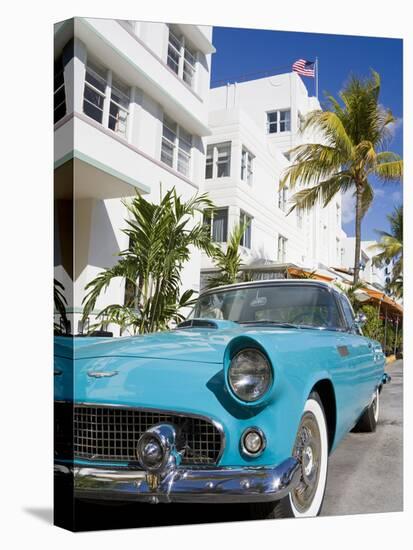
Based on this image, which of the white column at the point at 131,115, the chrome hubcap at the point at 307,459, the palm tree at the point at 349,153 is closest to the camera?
the chrome hubcap at the point at 307,459

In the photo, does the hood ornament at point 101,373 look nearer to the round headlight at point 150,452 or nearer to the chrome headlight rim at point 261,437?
the round headlight at point 150,452

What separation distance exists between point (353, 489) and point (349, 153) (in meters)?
2.49

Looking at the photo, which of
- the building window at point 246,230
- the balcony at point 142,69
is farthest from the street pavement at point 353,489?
the balcony at point 142,69

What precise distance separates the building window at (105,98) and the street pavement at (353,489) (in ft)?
6.51

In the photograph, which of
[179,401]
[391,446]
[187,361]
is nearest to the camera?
[179,401]

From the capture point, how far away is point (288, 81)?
3.96 meters

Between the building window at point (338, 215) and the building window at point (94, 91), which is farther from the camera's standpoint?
the building window at point (338, 215)

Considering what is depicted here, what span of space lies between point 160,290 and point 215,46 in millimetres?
1586

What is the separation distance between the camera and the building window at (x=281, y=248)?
3807 millimetres

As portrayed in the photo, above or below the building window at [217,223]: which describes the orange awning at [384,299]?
below

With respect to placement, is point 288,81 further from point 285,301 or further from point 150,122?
point 285,301

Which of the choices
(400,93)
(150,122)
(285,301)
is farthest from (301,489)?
(400,93)

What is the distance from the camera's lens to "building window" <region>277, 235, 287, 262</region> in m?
3.81

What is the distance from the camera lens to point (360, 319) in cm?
385
